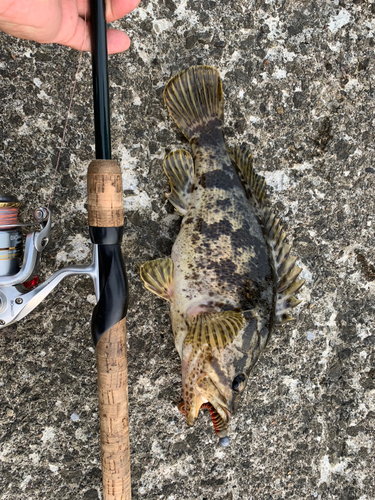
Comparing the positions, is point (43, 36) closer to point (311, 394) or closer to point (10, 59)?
point (10, 59)

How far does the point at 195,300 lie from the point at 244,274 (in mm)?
296

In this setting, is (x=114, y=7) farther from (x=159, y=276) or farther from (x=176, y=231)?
(x=159, y=276)

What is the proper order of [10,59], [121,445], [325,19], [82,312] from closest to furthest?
[121,445], [10,59], [82,312], [325,19]

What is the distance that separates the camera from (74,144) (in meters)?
1.94

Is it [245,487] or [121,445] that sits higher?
[121,445]

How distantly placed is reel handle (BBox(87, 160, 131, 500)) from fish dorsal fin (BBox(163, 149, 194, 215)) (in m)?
0.52

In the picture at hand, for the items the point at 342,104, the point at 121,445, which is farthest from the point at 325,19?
the point at 121,445

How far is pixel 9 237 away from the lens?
1568mm

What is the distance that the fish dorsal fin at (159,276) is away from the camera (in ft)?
6.13

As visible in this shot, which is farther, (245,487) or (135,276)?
(245,487)

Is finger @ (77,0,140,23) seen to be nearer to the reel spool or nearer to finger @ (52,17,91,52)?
finger @ (52,17,91,52)

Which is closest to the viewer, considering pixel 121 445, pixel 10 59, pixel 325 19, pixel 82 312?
pixel 121 445

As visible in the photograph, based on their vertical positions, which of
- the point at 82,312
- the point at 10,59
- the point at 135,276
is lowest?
the point at 82,312

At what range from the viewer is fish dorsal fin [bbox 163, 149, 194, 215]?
199 cm
